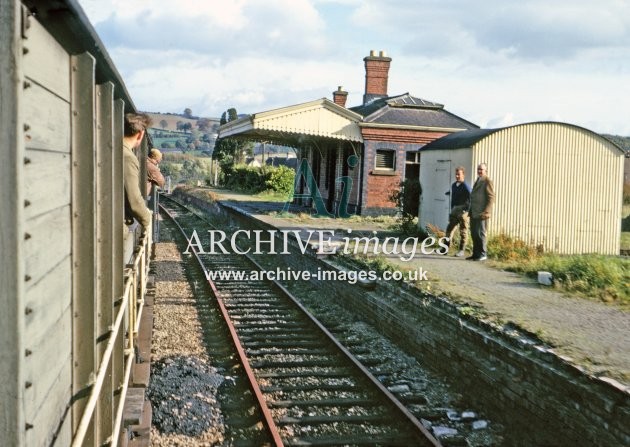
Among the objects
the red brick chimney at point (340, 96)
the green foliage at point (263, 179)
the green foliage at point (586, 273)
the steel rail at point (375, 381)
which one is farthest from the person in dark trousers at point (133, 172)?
the green foliage at point (263, 179)

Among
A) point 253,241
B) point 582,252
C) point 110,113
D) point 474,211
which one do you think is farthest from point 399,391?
point 253,241

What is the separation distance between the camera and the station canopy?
21125 millimetres

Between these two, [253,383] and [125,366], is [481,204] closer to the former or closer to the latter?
[253,383]

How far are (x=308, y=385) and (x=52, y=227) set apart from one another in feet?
16.9

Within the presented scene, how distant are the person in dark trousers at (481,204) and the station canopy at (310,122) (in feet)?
32.8

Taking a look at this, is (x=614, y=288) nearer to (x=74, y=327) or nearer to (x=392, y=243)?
(x=392, y=243)

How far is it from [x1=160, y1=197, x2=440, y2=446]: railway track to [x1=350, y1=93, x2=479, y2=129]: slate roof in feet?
44.6

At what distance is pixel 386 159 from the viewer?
23.3m

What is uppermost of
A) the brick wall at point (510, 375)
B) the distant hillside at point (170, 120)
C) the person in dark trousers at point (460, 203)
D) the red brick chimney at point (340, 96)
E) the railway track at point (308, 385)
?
the distant hillside at point (170, 120)

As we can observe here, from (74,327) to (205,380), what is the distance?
4.75 meters

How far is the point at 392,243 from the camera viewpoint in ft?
49.7

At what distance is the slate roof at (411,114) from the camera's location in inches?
922

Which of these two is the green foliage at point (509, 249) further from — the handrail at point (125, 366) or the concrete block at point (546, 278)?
the handrail at point (125, 366)

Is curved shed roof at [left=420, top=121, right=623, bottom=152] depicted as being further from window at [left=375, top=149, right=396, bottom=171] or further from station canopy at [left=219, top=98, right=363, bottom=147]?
window at [left=375, top=149, right=396, bottom=171]
